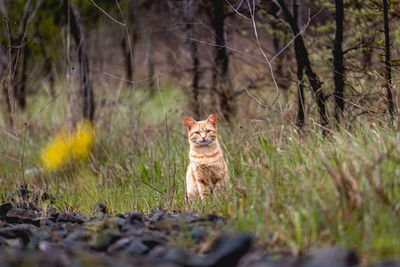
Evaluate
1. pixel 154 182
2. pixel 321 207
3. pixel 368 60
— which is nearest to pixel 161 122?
pixel 154 182

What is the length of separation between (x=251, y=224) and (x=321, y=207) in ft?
1.49

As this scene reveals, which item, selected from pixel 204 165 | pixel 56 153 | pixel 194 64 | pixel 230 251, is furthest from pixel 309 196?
pixel 56 153

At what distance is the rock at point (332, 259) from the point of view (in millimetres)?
1890

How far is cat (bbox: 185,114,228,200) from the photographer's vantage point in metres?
4.27

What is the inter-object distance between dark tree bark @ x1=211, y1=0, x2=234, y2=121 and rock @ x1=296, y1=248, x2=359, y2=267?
466cm

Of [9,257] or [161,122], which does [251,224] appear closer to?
[9,257]

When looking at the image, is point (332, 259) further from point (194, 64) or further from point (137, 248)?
point (194, 64)

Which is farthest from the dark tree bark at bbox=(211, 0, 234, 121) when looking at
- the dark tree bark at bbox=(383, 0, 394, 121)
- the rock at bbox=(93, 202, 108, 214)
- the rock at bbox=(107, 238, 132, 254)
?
the rock at bbox=(107, 238, 132, 254)

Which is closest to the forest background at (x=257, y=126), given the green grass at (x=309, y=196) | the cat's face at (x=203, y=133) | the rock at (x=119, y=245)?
the green grass at (x=309, y=196)

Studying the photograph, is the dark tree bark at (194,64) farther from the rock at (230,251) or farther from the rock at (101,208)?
the rock at (230,251)

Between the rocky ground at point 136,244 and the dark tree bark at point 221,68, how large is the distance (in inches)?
125

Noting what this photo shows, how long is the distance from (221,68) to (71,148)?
97.4 inches

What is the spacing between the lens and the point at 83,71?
676 centimetres

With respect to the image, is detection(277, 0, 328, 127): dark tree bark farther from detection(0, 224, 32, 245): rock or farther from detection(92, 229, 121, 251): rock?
detection(0, 224, 32, 245): rock
